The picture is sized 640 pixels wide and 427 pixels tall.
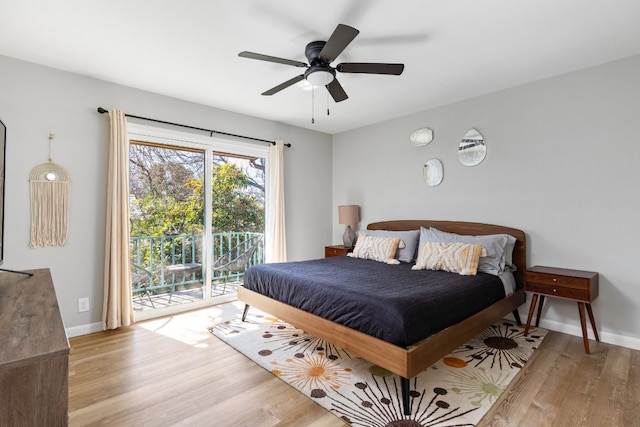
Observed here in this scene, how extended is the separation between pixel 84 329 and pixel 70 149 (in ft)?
5.67

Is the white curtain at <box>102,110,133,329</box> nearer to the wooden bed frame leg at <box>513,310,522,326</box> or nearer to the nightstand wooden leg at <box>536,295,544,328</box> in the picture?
the wooden bed frame leg at <box>513,310,522,326</box>

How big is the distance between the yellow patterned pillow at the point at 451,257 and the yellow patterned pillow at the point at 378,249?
0.41 m

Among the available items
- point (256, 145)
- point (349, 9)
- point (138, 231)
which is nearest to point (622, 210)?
point (349, 9)

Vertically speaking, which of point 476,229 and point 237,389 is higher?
point 476,229

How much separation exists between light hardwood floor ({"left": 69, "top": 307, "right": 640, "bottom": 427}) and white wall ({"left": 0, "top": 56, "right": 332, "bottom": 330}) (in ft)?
2.19

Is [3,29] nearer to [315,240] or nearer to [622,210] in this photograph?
[315,240]

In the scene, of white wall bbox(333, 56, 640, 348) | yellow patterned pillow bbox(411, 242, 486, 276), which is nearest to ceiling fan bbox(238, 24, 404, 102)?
white wall bbox(333, 56, 640, 348)

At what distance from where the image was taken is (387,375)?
231 centimetres

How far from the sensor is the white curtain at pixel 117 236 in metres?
3.12

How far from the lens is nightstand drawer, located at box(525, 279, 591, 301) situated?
8.60 ft

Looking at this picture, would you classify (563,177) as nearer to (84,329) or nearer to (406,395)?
(406,395)

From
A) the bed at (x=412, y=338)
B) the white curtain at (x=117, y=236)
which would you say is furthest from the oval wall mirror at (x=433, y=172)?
the white curtain at (x=117, y=236)

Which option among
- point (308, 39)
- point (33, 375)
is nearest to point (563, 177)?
point (308, 39)

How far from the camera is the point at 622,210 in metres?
2.77
